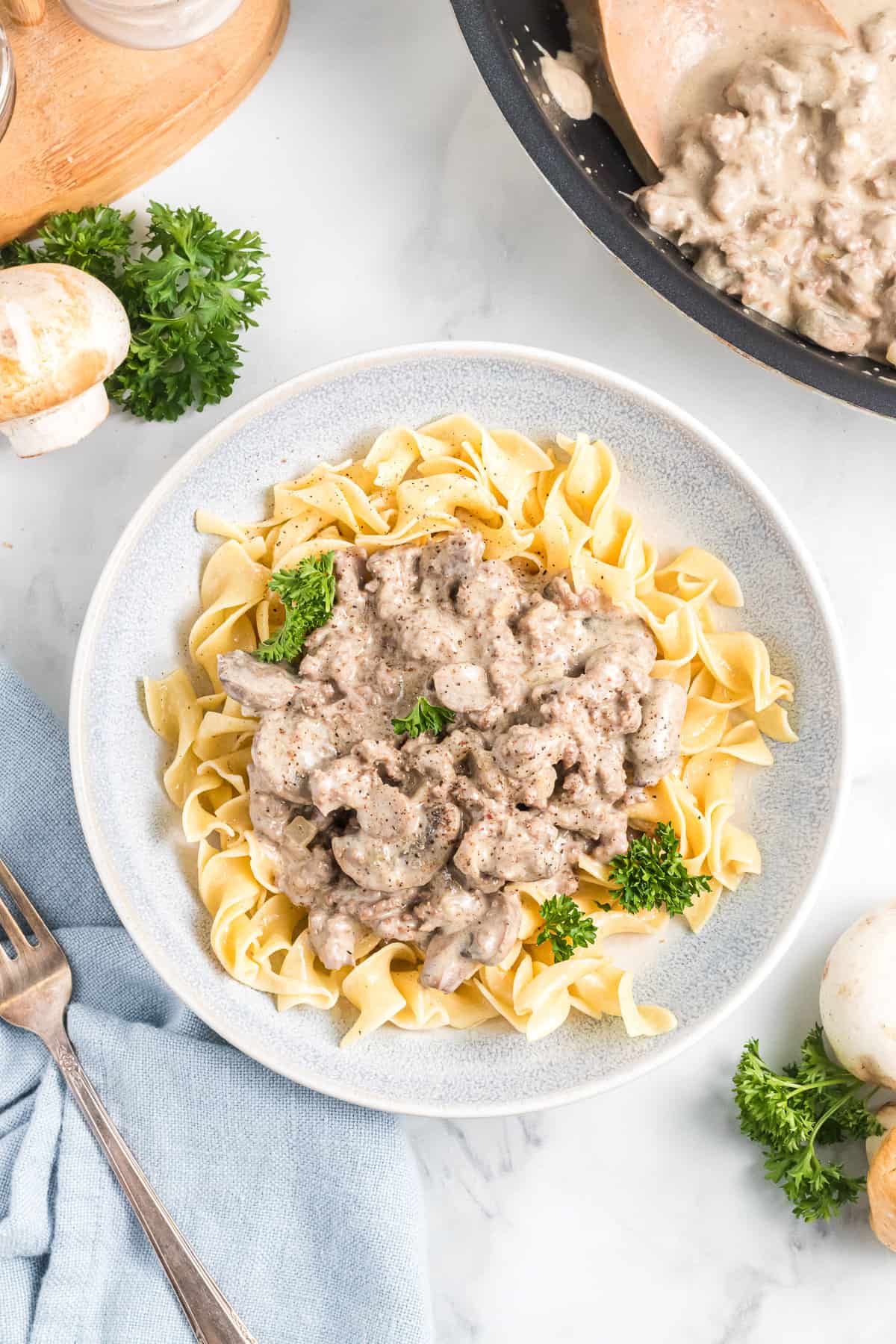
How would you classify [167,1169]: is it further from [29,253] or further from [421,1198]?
[29,253]

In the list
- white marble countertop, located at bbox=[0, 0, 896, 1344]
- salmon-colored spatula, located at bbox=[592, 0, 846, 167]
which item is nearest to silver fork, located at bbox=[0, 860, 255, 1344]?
white marble countertop, located at bbox=[0, 0, 896, 1344]

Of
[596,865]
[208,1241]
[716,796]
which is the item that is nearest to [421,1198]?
[208,1241]

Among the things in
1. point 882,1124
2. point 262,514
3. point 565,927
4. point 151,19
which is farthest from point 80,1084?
point 151,19

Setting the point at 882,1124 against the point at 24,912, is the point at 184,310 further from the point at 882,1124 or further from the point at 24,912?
the point at 882,1124

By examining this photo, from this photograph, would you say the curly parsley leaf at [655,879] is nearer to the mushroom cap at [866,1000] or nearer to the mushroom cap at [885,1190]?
the mushroom cap at [866,1000]

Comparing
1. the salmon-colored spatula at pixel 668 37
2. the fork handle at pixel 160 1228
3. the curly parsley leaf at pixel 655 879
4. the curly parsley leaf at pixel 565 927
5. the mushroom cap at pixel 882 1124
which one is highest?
the salmon-colored spatula at pixel 668 37

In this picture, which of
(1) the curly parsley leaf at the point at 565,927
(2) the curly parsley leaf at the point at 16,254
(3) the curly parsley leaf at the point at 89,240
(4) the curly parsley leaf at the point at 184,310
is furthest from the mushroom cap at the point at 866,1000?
(2) the curly parsley leaf at the point at 16,254
